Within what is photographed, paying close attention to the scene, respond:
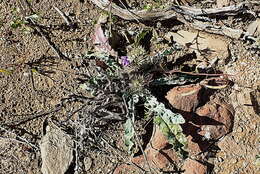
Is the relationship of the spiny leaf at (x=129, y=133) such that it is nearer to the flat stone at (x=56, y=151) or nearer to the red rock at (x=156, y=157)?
the red rock at (x=156, y=157)

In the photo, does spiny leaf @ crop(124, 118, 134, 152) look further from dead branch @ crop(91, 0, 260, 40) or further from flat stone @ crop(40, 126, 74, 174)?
dead branch @ crop(91, 0, 260, 40)

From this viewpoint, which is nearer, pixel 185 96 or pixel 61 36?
pixel 185 96

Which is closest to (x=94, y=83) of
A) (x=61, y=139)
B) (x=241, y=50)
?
(x=61, y=139)

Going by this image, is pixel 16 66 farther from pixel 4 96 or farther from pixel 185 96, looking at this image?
pixel 185 96

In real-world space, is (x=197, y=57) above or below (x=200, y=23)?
below

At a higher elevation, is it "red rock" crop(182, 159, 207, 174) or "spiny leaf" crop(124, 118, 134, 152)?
"spiny leaf" crop(124, 118, 134, 152)

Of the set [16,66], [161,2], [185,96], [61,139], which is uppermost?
[161,2]

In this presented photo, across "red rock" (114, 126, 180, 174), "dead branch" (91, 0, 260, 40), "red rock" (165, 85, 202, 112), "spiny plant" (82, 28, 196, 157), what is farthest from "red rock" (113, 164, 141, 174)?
"dead branch" (91, 0, 260, 40)
